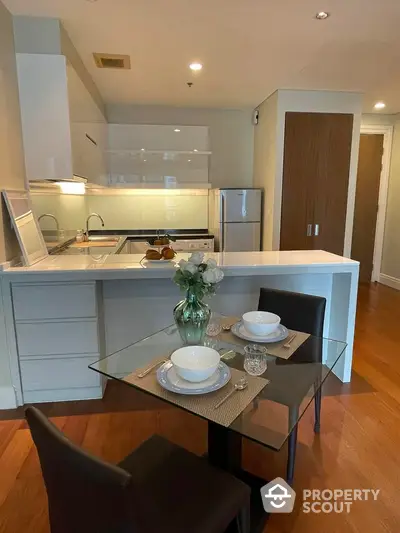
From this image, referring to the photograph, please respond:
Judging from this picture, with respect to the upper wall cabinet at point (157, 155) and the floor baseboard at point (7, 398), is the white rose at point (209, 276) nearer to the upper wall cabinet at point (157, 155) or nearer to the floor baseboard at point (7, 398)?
the floor baseboard at point (7, 398)

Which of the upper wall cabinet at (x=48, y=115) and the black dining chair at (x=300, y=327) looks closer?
the black dining chair at (x=300, y=327)

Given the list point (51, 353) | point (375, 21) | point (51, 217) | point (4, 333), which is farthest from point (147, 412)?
point (375, 21)

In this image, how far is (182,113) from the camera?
4852 mm

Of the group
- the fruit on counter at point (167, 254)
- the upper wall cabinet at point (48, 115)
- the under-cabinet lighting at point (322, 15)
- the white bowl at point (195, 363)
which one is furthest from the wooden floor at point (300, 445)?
the under-cabinet lighting at point (322, 15)

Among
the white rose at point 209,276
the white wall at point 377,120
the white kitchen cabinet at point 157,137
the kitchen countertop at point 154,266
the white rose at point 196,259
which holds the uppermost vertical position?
the white wall at point 377,120

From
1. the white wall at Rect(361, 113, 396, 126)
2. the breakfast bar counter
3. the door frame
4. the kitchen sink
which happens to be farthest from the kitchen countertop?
the white wall at Rect(361, 113, 396, 126)

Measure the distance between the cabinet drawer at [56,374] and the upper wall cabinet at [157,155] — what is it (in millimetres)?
2863

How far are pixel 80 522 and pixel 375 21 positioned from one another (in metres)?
3.15

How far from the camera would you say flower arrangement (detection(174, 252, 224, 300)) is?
60.2 inches

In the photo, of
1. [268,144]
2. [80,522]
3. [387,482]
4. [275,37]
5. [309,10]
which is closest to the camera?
[80,522]

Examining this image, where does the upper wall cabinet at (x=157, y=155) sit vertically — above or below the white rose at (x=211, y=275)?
above

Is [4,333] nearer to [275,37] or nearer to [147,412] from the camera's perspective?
[147,412]

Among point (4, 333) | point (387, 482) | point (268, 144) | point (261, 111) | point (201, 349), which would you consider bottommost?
point (387, 482)

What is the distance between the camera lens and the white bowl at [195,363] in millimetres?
1276
